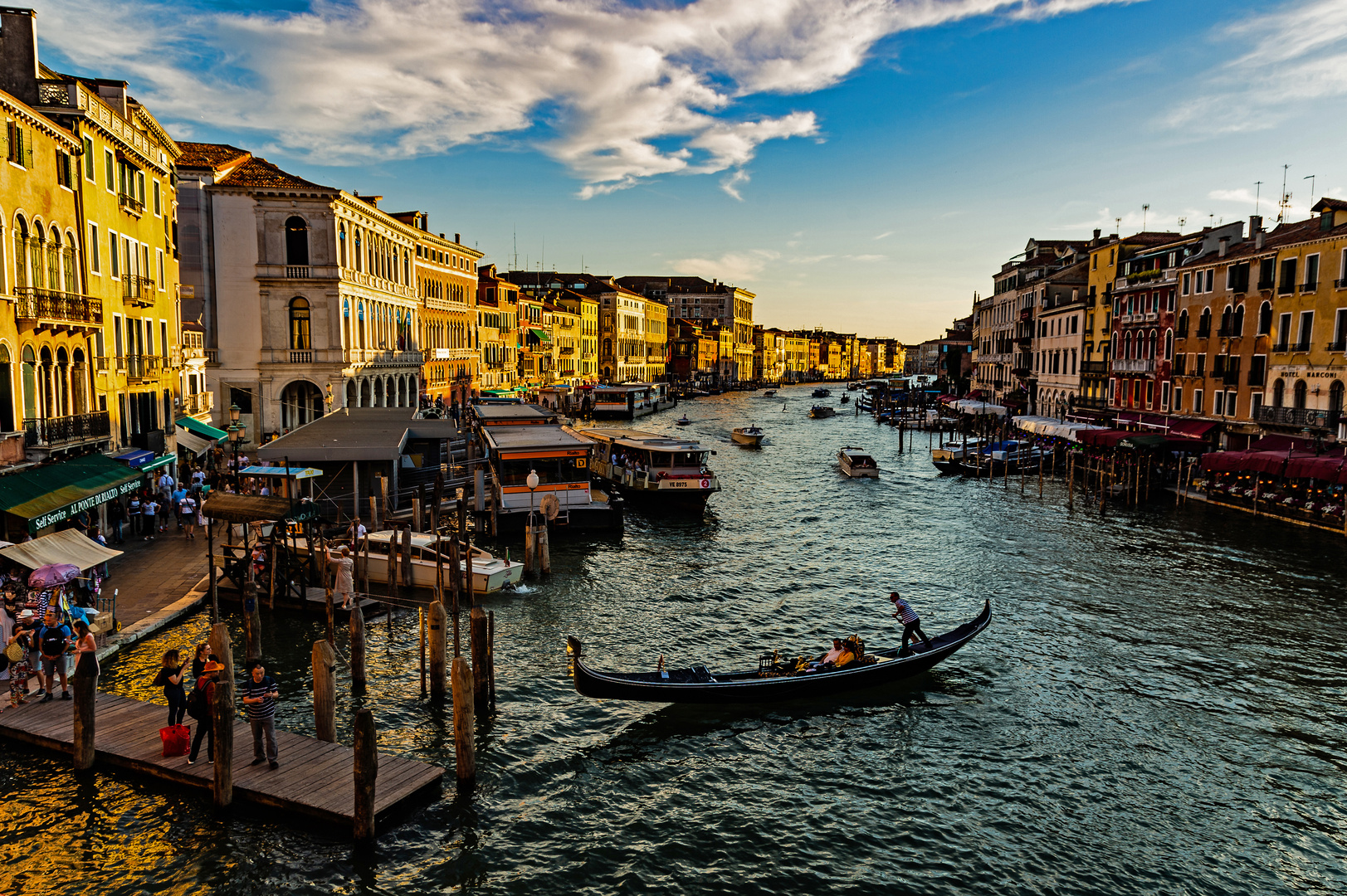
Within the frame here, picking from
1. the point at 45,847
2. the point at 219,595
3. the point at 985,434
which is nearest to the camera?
the point at 45,847

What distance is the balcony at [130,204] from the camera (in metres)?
26.4

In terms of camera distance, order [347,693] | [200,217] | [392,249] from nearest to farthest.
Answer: [347,693]
[200,217]
[392,249]

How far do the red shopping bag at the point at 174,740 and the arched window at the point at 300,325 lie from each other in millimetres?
38141

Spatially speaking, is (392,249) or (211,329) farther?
(392,249)

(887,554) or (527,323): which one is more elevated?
(527,323)

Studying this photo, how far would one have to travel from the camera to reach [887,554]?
29297mm

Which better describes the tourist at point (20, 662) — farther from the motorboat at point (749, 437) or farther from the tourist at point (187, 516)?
the motorboat at point (749, 437)

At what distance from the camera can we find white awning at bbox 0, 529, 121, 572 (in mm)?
14945

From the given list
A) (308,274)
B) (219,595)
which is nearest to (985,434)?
(308,274)

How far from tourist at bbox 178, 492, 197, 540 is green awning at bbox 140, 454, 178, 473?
1.21 meters

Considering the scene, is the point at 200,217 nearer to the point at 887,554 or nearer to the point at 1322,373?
the point at 887,554

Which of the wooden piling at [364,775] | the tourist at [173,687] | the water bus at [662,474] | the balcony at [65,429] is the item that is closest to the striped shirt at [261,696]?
the tourist at [173,687]

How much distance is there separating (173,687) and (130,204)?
70.0 ft

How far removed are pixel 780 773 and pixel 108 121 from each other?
2595cm
